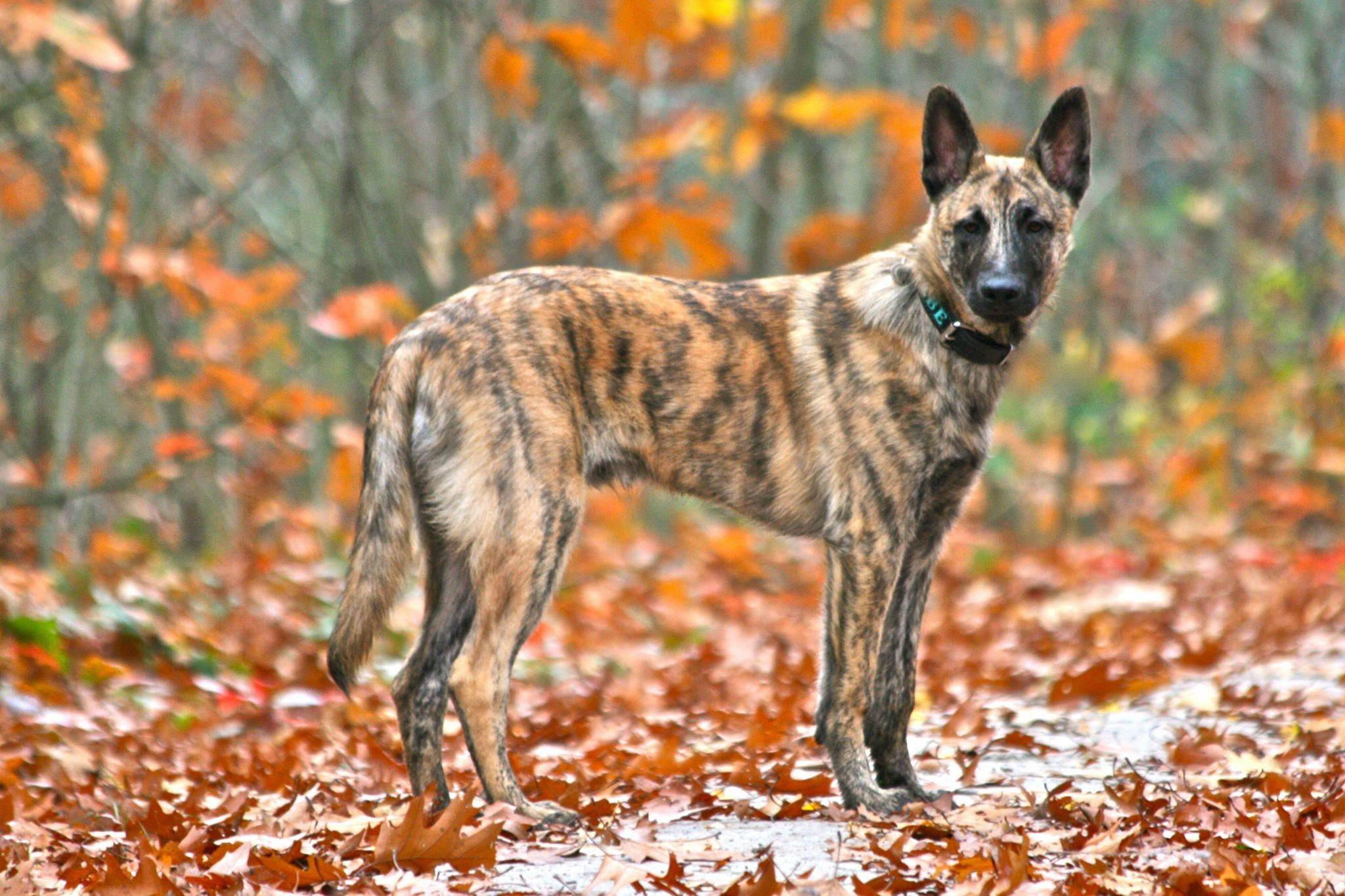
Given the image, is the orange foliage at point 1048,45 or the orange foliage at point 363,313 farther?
the orange foliage at point 1048,45

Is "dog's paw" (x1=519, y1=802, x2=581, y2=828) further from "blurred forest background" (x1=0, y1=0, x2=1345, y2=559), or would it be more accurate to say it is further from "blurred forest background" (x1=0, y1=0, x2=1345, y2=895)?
"blurred forest background" (x1=0, y1=0, x2=1345, y2=559)

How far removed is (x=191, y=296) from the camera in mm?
7930

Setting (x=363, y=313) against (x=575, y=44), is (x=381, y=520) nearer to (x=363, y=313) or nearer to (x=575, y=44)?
(x=363, y=313)

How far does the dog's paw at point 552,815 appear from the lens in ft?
14.7

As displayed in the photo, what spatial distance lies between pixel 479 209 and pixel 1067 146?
526 cm

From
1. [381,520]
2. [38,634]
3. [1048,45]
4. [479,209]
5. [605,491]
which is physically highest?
[1048,45]

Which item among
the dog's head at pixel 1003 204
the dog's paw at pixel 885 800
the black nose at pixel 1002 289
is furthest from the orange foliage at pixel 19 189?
the dog's paw at pixel 885 800

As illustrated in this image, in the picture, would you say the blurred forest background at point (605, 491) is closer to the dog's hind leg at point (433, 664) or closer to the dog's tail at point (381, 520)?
the dog's hind leg at point (433, 664)

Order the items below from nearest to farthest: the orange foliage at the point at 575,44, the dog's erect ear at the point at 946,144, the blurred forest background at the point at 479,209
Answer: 1. the dog's erect ear at the point at 946,144
2. the orange foliage at the point at 575,44
3. the blurred forest background at the point at 479,209

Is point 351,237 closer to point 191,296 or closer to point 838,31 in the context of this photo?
point 191,296

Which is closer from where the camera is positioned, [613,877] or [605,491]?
[613,877]

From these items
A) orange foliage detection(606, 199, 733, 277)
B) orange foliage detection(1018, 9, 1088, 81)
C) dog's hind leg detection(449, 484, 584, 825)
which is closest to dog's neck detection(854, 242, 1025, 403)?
dog's hind leg detection(449, 484, 584, 825)

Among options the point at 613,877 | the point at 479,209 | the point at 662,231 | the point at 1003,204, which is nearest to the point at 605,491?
the point at 662,231

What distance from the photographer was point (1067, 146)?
211 inches
